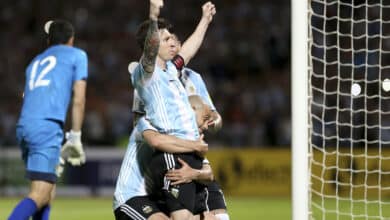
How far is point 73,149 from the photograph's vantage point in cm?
749

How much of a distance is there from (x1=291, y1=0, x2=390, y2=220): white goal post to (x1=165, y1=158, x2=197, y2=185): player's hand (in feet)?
2.82

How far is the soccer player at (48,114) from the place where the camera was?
723 cm

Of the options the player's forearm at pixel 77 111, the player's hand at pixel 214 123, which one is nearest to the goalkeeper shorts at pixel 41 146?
the player's forearm at pixel 77 111

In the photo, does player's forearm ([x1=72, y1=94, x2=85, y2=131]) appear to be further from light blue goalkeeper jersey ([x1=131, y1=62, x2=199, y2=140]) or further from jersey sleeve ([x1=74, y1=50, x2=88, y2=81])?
light blue goalkeeper jersey ([x1=131, y1=62, x2=199, y2=140])

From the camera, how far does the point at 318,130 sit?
16.3m

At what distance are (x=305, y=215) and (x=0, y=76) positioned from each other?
14880 mm

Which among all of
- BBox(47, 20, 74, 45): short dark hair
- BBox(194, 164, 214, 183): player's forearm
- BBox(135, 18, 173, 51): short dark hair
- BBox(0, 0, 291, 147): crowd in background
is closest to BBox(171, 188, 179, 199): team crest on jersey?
BBox(194, 164, 214, 183): player's forearm

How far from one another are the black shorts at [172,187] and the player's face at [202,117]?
348 mm

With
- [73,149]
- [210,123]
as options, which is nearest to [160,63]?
[210,123]

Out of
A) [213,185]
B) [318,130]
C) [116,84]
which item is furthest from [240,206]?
[213,185]

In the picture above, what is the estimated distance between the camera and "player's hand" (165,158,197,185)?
5.80 meters

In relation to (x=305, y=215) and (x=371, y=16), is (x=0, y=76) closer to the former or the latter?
(x=371, y=16)

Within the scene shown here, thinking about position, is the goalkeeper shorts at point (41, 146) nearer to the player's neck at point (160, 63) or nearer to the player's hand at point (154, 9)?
the player's neck at point (160, 63)

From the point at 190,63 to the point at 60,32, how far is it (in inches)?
484
